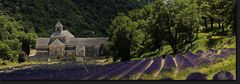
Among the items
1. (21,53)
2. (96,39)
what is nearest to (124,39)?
(96,39)

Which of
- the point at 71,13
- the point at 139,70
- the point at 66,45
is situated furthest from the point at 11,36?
the point at 139,70

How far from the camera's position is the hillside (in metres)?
19.0

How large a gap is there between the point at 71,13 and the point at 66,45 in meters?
1.44

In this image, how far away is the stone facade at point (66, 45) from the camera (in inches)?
723

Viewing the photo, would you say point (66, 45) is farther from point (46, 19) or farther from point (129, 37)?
point (129, 37)

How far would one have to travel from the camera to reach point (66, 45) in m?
18.5

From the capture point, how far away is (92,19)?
19406 millimetres

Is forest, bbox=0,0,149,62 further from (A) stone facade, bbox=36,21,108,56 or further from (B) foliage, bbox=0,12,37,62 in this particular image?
(A) stone facade, bbox=36,21,108,56

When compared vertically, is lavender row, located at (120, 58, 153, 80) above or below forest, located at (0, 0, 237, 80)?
below

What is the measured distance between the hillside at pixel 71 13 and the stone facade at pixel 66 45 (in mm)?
280

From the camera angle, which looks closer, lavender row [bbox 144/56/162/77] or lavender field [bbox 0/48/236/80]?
lavender field [bbox 0/48/236/80]

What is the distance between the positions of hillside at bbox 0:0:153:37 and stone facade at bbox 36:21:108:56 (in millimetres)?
280

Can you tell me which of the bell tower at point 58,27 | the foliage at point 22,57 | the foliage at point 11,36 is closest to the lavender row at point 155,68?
the bell tower at point 58,27

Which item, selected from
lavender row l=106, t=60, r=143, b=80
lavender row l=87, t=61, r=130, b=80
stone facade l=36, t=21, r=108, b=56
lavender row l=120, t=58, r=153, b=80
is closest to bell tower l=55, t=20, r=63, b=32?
stone facade l=36, t=21, r=108, b=56
